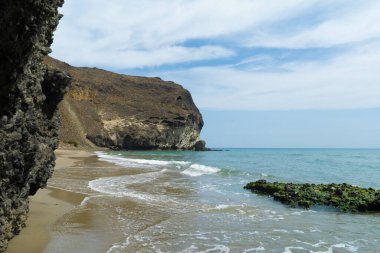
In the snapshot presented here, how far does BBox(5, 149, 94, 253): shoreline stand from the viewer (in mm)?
8188

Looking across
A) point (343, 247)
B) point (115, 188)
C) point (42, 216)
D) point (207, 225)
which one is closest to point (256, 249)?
point (343, 247)

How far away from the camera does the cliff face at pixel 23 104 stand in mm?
5294

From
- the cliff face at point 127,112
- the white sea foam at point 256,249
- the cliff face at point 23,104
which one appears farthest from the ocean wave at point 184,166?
the cliff face at point 127,112

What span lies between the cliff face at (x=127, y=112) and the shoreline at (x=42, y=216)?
193ft

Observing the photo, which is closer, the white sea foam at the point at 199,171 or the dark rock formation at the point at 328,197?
the dark rock formation at the point at 328,197

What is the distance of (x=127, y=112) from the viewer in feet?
328

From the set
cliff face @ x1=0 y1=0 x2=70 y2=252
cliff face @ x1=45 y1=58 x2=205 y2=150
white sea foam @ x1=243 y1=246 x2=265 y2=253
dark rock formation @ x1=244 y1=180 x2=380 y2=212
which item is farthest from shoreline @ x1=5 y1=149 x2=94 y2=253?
cliff face @ x1=45 y1=58 x2=205 y2=150

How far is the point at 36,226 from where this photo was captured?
987 cm

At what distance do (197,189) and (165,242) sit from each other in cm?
1110

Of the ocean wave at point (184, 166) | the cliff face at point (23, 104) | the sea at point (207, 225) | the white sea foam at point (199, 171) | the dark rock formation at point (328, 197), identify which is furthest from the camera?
the ocean wave at point (184, 166)

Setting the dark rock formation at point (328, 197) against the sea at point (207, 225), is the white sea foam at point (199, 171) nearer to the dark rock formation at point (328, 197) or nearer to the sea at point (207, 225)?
the dark rock formation at point (328, 197)

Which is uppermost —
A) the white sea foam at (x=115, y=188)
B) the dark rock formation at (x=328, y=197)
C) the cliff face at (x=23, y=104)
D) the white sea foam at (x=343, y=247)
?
the cliff face at (x=23, y=104)

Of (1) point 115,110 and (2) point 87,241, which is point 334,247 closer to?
(2) point 87,241

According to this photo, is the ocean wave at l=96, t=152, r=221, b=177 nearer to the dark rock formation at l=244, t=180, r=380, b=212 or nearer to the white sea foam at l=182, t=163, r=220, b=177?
the white sea foam at l=182, t=163, r=220, b=177
